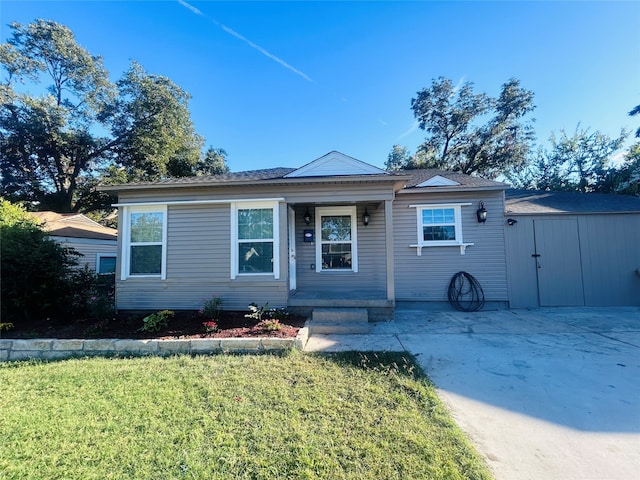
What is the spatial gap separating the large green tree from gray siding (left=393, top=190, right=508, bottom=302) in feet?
60.2

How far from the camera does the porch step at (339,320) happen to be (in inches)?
203

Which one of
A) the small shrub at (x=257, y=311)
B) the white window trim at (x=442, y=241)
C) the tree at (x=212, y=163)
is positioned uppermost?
the tree at (x=212, y=163)

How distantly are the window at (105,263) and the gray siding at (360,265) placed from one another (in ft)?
35.8

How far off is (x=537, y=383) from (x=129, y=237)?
25.5 feet

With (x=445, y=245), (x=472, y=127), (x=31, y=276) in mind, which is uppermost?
(x=472, y=127)

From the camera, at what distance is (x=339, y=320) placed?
216 inches

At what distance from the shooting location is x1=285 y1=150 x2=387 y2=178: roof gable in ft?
20.0

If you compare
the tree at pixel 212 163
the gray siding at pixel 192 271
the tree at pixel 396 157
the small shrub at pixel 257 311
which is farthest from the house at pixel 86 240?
the tree at pixel 396 157

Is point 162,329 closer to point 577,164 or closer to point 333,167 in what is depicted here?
point 333,167

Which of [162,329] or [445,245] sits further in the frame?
[445,245]

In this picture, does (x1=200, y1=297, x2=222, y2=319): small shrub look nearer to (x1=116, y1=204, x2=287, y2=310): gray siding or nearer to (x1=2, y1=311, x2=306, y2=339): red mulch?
(x1=2, y1=311, x2=306, y2=339): red mulch

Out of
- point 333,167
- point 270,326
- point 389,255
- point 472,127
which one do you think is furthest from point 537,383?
point 472,127

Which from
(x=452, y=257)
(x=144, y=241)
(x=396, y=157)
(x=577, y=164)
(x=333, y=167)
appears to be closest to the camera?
(x=333, y=167)

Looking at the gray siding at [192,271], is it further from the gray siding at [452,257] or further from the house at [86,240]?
the house at [86,240]
